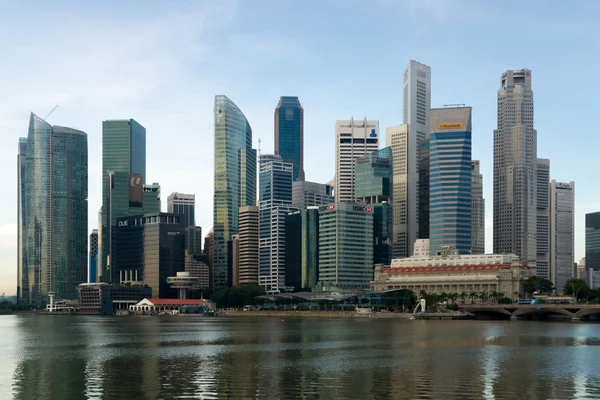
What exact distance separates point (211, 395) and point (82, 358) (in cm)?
4653

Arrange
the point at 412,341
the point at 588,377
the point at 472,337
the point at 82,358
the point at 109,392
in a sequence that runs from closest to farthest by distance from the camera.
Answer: the point at 109,392 < the point at 588,377 < the point at 82,358 < the point at 412,341 < the point at 472,337

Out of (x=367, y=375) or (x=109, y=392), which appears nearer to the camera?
(x=109, y=392)

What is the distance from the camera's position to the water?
76688 millimetres

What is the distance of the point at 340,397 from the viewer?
7306cm

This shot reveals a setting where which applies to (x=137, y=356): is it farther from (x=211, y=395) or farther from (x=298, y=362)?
(x=211, y=395)

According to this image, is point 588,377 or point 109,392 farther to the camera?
point 588,377

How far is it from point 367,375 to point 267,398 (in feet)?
67.4

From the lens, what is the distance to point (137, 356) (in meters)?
116

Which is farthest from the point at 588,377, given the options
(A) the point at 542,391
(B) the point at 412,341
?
(B) the point at 412,341

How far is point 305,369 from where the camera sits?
9644 cm

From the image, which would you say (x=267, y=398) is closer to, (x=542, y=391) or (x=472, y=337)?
(x=542, y=391)

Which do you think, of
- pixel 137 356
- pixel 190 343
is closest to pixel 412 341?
pixel 190 343

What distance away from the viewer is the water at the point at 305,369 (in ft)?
252

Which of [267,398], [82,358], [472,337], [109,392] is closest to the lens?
[267,398]
